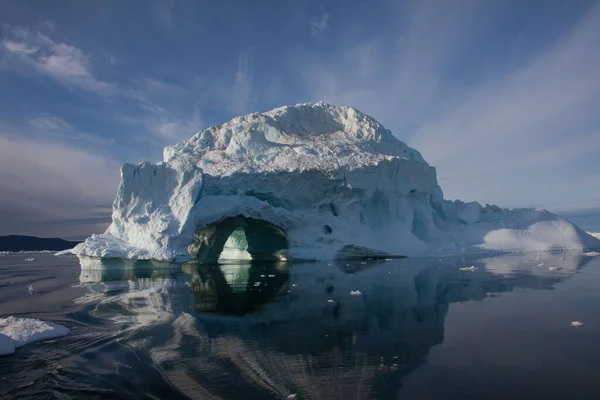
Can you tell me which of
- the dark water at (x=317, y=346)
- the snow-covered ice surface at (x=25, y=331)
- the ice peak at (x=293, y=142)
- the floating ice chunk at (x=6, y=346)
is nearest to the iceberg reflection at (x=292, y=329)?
the dark water at (x=317, y=346)

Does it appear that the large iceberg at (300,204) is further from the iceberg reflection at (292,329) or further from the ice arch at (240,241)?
the iceberg reflection at (292,329)

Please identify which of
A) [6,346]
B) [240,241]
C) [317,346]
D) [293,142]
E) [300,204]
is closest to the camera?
[6,346]

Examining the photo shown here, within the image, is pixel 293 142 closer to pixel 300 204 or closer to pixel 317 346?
pixel 300 204

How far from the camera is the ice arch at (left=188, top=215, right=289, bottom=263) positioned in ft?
71.4

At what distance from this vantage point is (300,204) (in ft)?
77.0

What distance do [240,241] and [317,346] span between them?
22.3 m

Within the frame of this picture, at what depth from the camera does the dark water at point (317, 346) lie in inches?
169

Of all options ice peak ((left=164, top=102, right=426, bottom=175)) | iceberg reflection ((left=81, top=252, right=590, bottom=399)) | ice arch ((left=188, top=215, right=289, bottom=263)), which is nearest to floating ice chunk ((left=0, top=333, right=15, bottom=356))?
iceberg reflection ((left=81, top=252, right=590, bottom=399))

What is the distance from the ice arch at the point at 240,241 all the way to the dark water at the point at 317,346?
10653 millimetres

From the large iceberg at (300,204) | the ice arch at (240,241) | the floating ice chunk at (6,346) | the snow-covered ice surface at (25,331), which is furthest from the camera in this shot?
the ice arch at (240,241)

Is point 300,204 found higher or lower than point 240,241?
higher

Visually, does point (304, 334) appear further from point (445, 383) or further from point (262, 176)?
point (262, 176)

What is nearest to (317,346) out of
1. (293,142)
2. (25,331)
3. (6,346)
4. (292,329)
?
(292,329)

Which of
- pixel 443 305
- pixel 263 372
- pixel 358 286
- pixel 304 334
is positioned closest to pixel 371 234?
pixel 358 286
